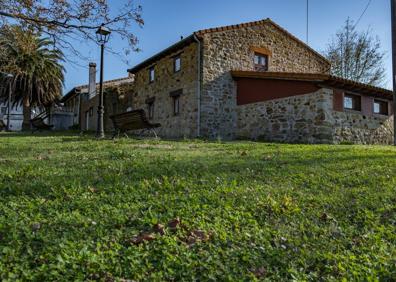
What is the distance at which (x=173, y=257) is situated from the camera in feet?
7.87

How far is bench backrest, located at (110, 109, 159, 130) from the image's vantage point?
406 inches

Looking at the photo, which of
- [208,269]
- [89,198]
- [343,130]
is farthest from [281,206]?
[343,130]

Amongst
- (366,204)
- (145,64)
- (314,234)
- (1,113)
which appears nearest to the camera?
(314,234)

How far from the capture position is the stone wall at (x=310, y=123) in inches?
491

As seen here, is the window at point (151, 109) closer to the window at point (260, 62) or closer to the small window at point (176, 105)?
the small window at point (176, 105)

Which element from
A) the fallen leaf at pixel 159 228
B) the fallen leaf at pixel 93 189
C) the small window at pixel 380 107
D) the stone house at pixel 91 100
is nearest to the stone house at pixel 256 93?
the small window at pixel 380 107

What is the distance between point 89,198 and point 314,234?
201 cm

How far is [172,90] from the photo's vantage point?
1720cm

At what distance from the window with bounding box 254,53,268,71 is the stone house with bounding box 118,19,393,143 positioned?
4 centimetres

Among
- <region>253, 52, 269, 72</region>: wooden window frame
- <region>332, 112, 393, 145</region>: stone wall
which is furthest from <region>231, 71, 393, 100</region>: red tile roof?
<region>253, 52, 269, 72</region>: wooden window frame

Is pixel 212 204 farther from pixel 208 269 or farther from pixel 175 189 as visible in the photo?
pixel 208 269

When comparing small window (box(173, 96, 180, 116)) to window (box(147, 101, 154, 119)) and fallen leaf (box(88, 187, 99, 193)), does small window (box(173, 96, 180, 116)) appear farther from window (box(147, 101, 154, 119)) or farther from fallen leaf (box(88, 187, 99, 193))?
fallen leaf (box(88, 187, 99, 193))

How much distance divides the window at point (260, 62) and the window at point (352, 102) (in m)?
4.80

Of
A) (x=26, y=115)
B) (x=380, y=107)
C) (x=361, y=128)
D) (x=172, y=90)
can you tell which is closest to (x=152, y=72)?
(x=172, y=90)
